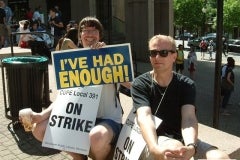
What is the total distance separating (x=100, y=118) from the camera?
3545 millimetres

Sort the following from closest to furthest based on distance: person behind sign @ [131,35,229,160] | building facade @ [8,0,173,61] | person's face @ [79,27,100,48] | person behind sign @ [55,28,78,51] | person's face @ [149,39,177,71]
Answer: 1. person behind sign @ [131,35,229,160]
2. person's face @ [149,39,177,71]
3. person's face @ [79,27,100,48]
4. person behind sign @ [55,28,78,51]
5. building facade @ [8,0,173,61]

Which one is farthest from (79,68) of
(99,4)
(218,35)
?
(99,4)

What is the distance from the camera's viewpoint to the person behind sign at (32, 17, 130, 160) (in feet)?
10.5

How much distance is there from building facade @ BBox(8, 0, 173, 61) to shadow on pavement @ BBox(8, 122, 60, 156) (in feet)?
45.3

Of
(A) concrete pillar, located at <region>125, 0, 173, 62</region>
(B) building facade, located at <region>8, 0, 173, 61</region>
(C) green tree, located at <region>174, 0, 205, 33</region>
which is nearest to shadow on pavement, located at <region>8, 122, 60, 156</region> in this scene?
(B) building facade, located at <region>8, 0, 173, 61</region>

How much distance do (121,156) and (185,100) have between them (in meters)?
0.68

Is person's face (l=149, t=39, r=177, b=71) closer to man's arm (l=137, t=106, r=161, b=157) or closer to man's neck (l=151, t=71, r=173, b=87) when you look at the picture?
man's neck (l=151, t=71, r=173, b=87)

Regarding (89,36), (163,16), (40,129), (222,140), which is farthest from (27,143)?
(163,16)

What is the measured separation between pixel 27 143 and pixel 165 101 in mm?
2640

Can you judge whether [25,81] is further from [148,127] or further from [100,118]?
[148,127]

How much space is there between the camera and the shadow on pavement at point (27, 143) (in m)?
4.91

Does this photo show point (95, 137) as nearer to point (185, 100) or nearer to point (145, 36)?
point (185, 100)

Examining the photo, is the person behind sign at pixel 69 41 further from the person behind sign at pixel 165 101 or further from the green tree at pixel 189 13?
the green tree at pixel 189 13

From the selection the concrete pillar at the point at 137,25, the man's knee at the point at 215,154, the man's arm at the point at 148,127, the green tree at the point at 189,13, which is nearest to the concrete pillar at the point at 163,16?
the concrete pillar at the point at 137,25
